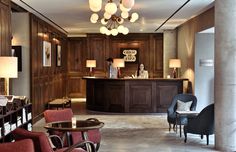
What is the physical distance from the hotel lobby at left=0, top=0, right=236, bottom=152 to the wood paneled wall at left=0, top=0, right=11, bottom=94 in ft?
0.06

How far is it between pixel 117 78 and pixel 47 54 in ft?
7.62

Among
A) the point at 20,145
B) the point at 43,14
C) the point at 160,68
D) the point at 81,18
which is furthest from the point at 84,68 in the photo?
the point at 20,145

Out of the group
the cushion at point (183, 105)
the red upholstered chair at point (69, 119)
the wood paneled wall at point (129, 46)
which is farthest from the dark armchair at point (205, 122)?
the wood paneled wall at point (129, 46)

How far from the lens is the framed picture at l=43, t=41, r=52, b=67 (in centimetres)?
1120

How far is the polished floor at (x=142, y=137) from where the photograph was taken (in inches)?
266

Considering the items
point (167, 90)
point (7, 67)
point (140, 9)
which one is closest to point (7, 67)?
point (7, 67)

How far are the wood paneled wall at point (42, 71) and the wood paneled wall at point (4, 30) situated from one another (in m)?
2.16

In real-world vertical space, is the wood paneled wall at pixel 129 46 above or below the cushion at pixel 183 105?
above

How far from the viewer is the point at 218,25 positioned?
259 inches

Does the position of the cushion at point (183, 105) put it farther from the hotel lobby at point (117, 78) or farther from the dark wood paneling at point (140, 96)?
the dark wood paneling at point (140, 96)

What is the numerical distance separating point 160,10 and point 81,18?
2.81 m

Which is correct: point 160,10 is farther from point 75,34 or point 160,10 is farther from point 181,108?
point 75,34

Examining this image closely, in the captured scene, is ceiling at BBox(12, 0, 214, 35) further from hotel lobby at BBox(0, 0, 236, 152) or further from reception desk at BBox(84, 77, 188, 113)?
reception desk at BBox(84, 77, 188, 113)

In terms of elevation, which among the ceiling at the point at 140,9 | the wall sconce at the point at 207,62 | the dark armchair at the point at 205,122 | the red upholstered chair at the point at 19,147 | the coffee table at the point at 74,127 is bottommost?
the dark armchair at the point at 205,122
